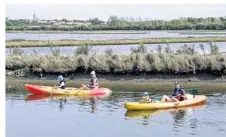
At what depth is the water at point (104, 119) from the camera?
16031 mm

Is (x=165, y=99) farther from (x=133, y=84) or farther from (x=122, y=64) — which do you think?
(x=122, y=64)

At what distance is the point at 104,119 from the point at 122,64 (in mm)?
11444

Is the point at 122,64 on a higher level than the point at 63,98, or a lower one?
higher

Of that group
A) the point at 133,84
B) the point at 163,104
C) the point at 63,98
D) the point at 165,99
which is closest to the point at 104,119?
the point at 163,104

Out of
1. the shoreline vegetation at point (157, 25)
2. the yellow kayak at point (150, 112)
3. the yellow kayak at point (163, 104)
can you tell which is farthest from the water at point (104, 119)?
the shoreline vegetation at point (157, 25)

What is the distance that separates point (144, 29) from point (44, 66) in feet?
183

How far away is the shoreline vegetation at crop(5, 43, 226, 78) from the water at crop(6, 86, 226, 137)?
223 inches

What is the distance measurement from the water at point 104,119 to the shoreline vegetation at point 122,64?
18.6 feet

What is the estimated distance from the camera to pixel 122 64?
2944 centimetres

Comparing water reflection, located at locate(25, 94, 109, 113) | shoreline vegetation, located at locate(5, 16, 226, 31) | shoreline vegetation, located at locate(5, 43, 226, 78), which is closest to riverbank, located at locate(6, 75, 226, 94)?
Result: shoreline vegetation, located at locate(5, 43, 226, 78)

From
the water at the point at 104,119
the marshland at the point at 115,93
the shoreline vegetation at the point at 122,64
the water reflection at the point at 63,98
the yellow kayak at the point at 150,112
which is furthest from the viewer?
the shoreline vegetation at the point at 122,64

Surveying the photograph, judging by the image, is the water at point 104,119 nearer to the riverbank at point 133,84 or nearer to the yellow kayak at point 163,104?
the yellow kayak at point 163,104

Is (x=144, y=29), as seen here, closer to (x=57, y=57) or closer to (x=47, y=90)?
(x=57, y=57)

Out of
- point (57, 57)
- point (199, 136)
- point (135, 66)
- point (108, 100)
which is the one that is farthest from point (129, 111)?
point (57, 57)
